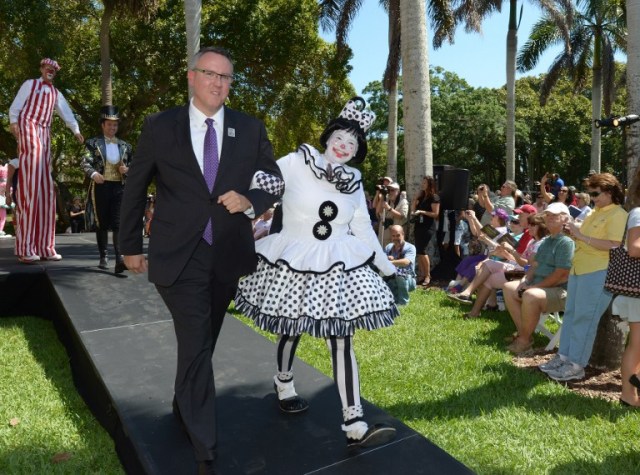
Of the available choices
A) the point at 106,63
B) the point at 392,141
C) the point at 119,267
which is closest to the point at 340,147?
the point at 119,267

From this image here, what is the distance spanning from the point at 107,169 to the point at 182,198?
148 inches

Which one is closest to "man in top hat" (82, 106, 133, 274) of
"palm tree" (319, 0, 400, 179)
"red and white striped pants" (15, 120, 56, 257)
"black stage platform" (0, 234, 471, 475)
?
"black stage platform" (0, 234, 471, 475)

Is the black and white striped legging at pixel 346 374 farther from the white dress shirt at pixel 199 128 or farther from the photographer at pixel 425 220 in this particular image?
the photographer at pixel 425 220

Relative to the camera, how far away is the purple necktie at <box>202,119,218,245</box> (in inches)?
108

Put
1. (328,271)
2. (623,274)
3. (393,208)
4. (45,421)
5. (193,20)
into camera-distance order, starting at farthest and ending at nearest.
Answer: (193,20)
(393,208)
(623,274)
(45,421)
(328,271)

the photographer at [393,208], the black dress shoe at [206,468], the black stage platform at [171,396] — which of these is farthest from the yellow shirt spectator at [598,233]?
the photographer at [393,208]

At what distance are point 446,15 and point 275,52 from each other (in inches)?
304

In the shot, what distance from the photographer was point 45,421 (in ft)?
12.7

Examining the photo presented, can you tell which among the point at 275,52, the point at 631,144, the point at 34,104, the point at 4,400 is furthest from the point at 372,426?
the point at 275,52

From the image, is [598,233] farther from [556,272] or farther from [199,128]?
[199,128]

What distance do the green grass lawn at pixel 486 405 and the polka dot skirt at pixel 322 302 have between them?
2.92 ft

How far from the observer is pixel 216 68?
277cm

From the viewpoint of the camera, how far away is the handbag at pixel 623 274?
4219 mm

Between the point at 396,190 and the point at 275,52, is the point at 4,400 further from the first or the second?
the point at 275,52
